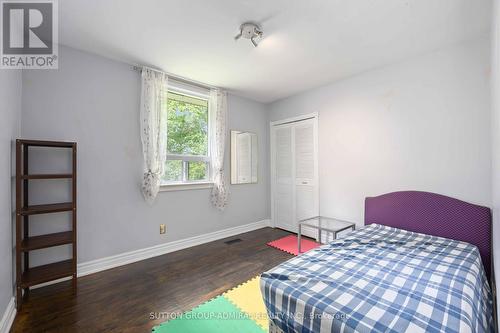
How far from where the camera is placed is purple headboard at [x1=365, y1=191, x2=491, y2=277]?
1.94 metres

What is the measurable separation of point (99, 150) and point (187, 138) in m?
1.13

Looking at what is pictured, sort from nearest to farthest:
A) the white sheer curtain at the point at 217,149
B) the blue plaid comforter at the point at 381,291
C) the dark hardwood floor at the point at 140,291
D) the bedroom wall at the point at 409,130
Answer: the blue plaid comforter at the point at 381,291, the dark hardwood floor at the point at 140,291, the bedroom wall at the point at 409,130, the white sheer curtain at the point at 217,149

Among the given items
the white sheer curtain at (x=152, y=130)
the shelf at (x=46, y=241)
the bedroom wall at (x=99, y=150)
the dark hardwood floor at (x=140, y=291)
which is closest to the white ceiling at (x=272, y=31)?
the white sheer curtain at (x=152, y=130)

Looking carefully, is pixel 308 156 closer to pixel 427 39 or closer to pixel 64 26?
pixel 427 39

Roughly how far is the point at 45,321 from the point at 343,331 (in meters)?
2.11

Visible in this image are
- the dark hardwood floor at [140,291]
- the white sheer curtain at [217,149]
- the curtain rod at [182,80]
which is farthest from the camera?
the white sheer curtain at [217,149]

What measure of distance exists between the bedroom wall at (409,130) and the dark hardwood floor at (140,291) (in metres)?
1.51

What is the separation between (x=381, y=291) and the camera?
1236 mm

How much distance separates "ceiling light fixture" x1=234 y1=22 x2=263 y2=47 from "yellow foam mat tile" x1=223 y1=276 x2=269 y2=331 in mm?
2351

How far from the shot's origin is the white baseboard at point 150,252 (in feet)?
7.59

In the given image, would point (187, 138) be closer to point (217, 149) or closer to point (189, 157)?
point (189, 157)

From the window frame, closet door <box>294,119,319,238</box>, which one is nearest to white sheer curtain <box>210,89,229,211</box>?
the window frame

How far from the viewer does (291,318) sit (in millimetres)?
1204

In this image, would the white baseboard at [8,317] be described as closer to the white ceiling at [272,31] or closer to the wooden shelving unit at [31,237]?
the wooden shelving unit at [31,237]
